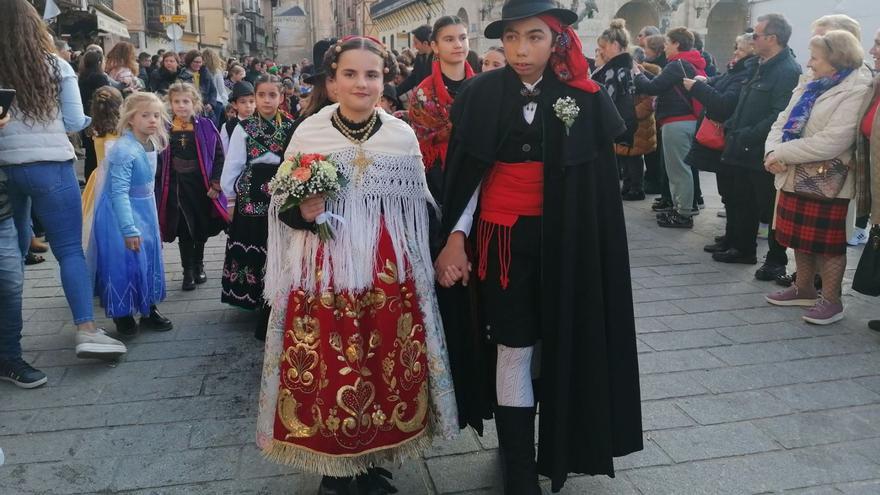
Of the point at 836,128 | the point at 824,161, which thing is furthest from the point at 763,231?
the point at 836,128

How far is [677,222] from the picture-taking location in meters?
8.34

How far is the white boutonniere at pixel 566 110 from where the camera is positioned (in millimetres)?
2697

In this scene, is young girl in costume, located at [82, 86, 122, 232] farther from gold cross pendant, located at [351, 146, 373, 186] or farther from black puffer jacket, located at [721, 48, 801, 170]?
black puffer jacket, located at [721, 48, 801, 170]

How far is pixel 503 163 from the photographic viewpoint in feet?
9.43

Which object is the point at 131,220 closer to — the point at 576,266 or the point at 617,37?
the point at 576,266

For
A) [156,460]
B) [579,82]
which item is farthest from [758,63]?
[156,460]

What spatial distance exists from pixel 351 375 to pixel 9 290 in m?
2.51

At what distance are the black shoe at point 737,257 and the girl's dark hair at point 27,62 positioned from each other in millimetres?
5729

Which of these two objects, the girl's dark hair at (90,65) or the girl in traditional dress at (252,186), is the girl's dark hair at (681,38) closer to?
the girl in traditional dress at (252,186)

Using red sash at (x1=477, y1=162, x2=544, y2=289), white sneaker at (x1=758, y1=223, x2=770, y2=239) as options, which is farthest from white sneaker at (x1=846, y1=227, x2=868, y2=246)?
red sash at (x1=477, y1=162, x2=544, y2=289)

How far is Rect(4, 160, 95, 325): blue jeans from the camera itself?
160 inches

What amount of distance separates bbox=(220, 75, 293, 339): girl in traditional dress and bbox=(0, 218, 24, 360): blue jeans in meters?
1.38

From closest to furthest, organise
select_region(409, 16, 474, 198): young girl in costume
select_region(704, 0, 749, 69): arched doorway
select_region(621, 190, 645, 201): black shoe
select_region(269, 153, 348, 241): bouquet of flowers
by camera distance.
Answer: select_region(269, 153, 348, 241): bouquet of flowers → select_region(409, 16, 474, 198): young girl in costume → select_region(621, 190, 645, 201): black shoe → select_region(704, 0, 749, 69): arched doorway

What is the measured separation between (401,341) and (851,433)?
2.39 metres
